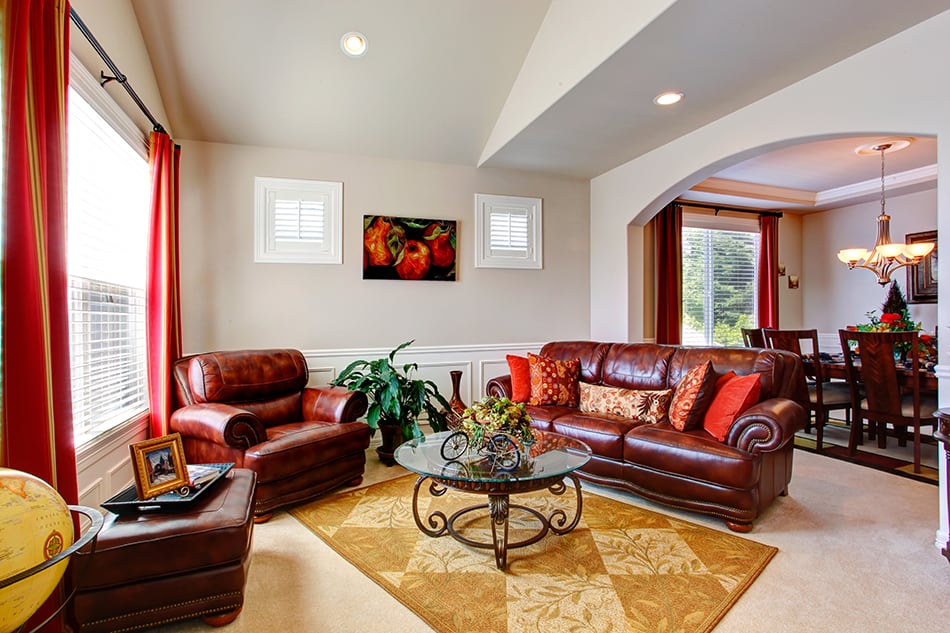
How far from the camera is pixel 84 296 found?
2.53 meters

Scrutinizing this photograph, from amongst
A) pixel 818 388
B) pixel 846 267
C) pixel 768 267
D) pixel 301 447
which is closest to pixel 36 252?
pixel 301 447

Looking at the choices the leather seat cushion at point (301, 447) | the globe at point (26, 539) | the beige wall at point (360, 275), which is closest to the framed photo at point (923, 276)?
the beige wall at point (360, 275)

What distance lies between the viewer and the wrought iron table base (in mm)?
2240

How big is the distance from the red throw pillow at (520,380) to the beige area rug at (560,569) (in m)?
1.09

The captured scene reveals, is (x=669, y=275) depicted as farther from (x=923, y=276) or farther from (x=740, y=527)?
(x=740, y=527)

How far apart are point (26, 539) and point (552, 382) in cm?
331

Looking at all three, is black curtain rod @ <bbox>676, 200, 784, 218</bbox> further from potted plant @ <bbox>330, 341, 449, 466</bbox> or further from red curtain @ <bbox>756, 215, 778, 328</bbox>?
potted plant @ <bbox>330, 341, 449, 466</bbox>

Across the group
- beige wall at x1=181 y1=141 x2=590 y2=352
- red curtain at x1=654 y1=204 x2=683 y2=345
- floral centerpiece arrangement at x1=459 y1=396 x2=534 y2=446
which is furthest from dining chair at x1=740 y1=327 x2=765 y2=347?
floral centerpiece arrangement at x1=459 y1=396 x2=534 y2=446

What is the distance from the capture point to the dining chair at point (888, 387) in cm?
354

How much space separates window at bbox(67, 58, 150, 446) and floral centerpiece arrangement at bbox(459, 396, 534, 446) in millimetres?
1858

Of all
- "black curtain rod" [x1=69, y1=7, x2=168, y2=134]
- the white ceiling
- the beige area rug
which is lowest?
the beige area rug

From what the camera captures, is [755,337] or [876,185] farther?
[876,185]

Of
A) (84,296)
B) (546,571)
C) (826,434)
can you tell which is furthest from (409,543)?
(826,434)

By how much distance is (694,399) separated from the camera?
3.06 metres
